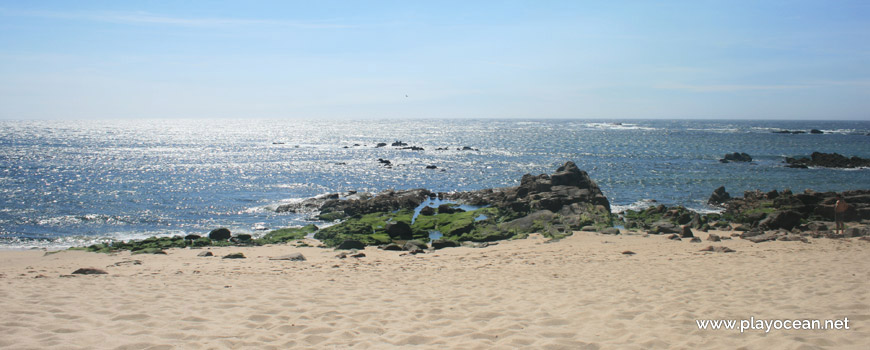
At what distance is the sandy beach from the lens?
723 centimetres

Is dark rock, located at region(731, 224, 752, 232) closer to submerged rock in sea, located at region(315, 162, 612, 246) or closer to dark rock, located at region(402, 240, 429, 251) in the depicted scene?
submerged rock in sea, located at region(315, 162, 612, 246)

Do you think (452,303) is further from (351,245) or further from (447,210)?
(447,210)

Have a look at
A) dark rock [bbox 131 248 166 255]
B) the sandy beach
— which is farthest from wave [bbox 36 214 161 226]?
the sandy beach

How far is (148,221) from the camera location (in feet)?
96.7

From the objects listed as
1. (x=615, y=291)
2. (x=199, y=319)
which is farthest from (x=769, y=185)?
(x=199, y=319)

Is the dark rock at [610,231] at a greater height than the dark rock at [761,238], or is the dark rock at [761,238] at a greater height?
the dark rock at [761,238]

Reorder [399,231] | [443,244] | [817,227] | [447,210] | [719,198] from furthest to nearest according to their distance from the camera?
[719,198] < [447,210] < [399,231] < [817,227] < [443,244]

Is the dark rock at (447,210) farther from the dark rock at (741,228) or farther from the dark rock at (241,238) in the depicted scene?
the dark rock at (741,228)

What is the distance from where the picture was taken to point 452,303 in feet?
31.6

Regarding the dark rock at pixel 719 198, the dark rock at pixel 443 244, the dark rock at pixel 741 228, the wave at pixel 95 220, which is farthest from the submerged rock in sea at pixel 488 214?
the wave at pixel 95 220

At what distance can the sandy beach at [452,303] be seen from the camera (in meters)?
7.23

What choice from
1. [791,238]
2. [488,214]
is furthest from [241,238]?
[791,238]

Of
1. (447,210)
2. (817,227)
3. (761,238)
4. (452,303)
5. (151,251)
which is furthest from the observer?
(447,210)

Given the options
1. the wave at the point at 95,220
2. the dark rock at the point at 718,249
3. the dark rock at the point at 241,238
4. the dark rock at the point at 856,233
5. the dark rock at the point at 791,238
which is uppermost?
the dark rock at the point at 856,233
